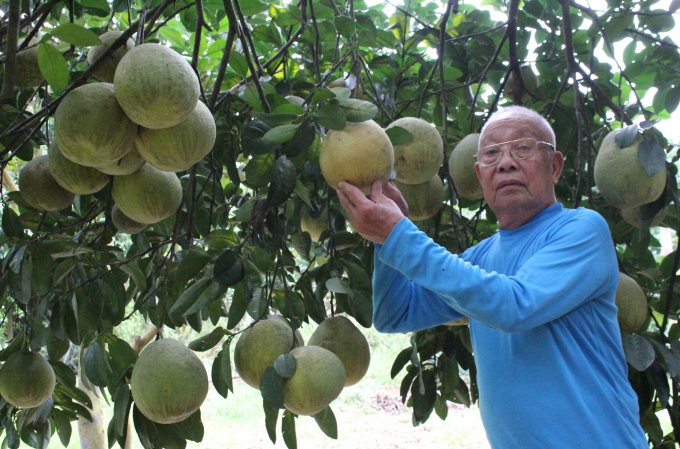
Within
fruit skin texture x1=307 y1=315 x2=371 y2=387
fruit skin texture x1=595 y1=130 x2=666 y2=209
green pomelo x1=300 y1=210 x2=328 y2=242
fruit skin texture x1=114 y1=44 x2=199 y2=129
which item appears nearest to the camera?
fruit skin texture x1=114 y1=44 x2=199 y2=129

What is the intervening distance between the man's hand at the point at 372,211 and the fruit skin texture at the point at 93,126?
0.47 m

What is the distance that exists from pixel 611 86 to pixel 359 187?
1664mm

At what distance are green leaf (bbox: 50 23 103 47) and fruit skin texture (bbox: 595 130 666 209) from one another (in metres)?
1.49

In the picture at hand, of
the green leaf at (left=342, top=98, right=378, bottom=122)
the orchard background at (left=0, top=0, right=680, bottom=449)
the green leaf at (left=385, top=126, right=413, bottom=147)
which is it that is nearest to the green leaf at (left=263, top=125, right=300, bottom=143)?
the orchard background at (left=0, top=0, right=680, bottom=449)

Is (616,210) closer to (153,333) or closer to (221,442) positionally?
(153,333)

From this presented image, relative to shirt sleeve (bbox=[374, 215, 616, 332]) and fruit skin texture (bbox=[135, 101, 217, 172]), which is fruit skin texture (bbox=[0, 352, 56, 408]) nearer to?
fruit skin texture (bbox=[135, 101, 217, 172])

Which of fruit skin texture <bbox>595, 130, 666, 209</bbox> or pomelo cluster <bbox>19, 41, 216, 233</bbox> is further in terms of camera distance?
fruit skin texture <bbox>595, 130, 666, 209</bbox>

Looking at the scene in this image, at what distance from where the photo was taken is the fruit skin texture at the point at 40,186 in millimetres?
1638

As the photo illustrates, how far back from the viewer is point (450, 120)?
2.61 m

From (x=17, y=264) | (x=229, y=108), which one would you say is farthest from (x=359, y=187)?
(x=17, y=264)

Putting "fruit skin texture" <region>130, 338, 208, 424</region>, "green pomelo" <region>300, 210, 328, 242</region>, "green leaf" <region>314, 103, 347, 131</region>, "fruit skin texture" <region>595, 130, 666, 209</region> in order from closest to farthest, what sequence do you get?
"green leaf" <region>314, 103, 347, 131</region> → "fruit skin texture" <region>130, 338, 208, 424</region> → "fruit skin texture" <region>595, 130, 666, 209</region> → "green pomelo" <region>300, 210, 328, 242</region>

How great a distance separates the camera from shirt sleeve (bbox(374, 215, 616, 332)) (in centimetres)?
113

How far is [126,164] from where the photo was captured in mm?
1354

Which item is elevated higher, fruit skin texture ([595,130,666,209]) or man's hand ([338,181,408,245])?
fruit skin texture ([595,130,666,209])
